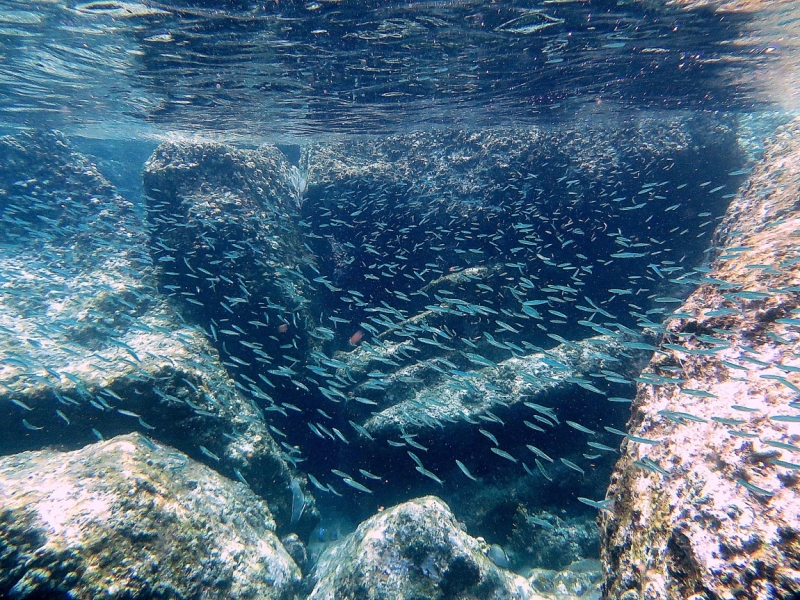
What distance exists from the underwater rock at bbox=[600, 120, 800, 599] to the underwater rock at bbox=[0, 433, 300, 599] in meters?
4.80

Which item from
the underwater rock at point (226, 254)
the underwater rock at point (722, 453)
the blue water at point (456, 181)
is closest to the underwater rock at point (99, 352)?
the underwater rock at point (226, 254)

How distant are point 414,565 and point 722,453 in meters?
4.05

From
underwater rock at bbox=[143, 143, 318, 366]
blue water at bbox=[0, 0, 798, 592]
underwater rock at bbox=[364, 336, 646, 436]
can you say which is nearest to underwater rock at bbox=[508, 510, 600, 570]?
blue water at bbox=[0, 0, 798, 592]

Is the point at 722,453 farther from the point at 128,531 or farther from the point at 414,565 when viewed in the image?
the point at 128,531

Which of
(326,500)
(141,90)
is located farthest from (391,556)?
(141,90)

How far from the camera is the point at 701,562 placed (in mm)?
2971

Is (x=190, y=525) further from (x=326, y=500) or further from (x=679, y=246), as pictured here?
(x=679, y=246)

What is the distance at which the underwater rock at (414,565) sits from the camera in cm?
492

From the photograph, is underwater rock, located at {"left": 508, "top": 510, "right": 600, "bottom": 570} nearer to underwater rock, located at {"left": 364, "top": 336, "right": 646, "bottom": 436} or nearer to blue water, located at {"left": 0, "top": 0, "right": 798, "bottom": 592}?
blue water, located at {"left": 0, "top": 0, "right": 798, "bottom": 592}

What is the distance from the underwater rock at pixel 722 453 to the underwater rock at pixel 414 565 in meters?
1.83

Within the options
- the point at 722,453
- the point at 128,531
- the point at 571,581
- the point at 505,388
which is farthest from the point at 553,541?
the point at 128,531

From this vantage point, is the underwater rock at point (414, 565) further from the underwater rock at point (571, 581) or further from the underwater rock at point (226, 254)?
the underwater rock at point (226, 254)

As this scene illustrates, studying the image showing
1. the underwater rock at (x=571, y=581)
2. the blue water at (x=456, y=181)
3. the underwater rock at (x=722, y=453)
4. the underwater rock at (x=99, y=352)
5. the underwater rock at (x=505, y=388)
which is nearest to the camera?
the underwater rock at (x=722, y=453)

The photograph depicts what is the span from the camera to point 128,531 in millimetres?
3943
